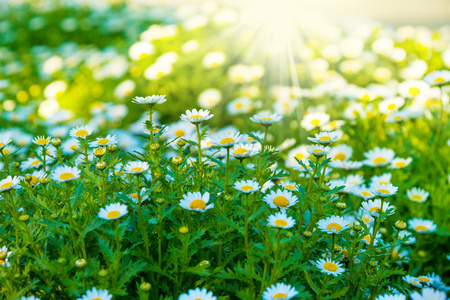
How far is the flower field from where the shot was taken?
4.98ft

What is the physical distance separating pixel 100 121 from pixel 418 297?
140 inches

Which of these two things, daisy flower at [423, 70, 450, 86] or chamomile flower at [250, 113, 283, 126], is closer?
chamomile flower at [250, 113, 283, 126]

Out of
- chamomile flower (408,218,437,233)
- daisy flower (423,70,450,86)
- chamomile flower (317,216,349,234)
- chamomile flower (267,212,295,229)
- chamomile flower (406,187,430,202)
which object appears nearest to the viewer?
chamomile flower (267,212,295,229)

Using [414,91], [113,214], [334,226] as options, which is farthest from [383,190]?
[414,91]

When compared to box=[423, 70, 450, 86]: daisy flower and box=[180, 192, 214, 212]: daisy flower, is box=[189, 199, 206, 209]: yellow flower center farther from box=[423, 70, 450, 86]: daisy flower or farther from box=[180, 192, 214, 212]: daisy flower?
box=[423, 70, 450, 86]: daisy flower

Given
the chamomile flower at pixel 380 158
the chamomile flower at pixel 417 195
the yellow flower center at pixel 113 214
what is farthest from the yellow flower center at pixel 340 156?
the yellow flower center at pixel 113 214

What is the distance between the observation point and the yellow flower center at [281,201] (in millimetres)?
1648

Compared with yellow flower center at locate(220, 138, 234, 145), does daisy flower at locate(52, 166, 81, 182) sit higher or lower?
lower

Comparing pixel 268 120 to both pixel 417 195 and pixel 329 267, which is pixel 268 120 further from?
pixel 417 195

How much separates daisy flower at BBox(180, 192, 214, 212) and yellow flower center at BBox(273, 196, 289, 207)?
286 mm

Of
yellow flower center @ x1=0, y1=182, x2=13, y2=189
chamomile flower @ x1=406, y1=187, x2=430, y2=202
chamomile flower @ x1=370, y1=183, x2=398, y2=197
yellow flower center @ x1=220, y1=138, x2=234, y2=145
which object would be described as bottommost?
chamomile flower @ x1=406, y1=187, x2=430, y2=202

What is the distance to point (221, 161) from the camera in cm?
210

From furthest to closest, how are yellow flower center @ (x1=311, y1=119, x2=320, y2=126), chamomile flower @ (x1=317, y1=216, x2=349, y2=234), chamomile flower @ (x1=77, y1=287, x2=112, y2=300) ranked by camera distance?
1. yellow flower center @ (x1=311, y1=119, x2=320, y2=126)
2. chamomile flower @ (x1=317, y1=216, x2=349, y2=234)
3. chamomile flower @ (x1=77, y1=287, x2=112, y2=300)

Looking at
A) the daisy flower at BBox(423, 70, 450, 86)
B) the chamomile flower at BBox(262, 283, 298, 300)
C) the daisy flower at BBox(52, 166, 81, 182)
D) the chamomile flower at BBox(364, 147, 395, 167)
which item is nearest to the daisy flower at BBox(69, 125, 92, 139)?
the daisy flower at BBox(52, 166, 81, 182)
